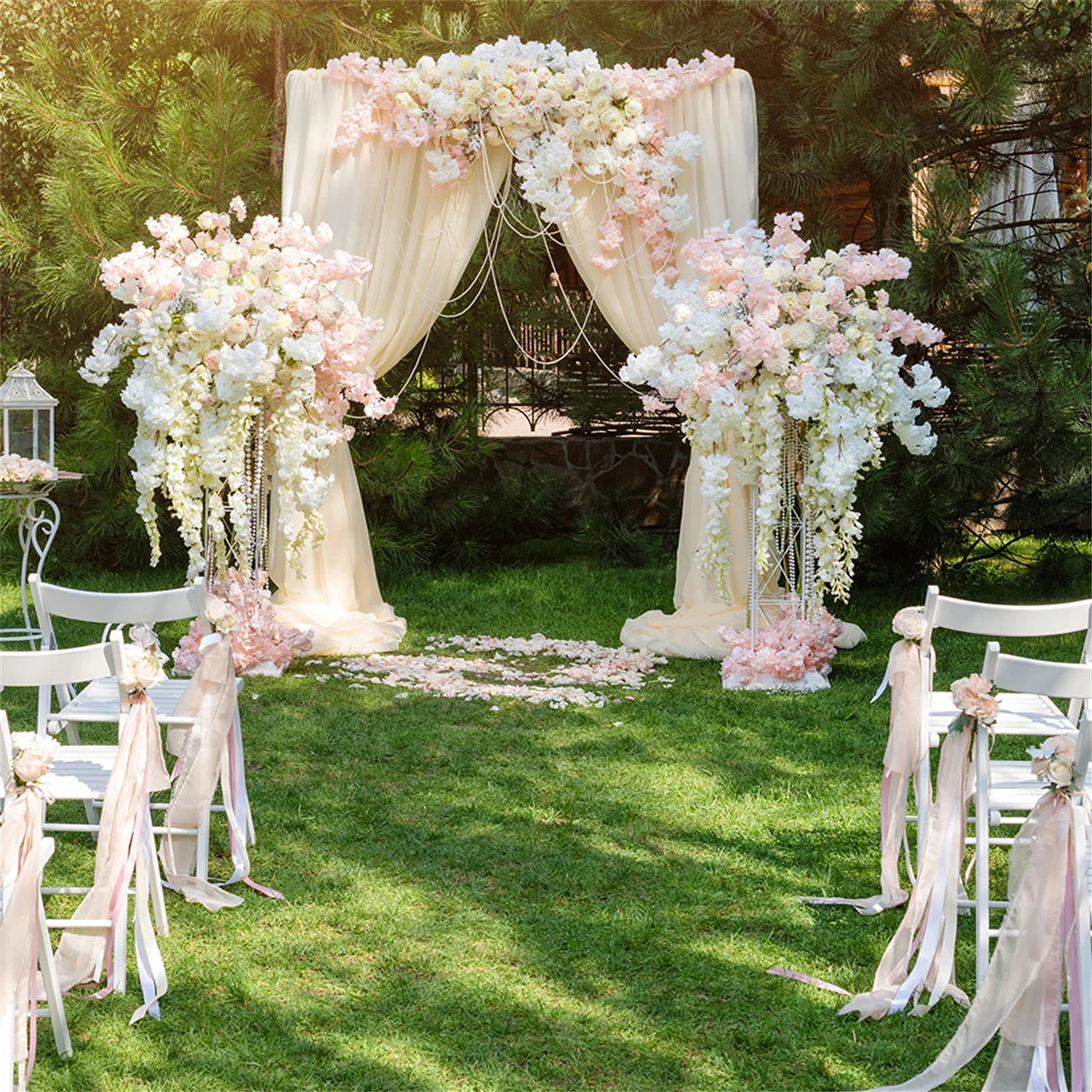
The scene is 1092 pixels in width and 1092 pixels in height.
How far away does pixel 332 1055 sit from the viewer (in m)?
2.84

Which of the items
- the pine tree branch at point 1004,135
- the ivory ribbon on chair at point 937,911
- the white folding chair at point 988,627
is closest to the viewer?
the ivory ribbon on chair at point 937,911

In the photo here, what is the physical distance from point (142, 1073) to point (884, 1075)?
4.75ft

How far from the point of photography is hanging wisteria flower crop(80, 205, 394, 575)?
17.6ft

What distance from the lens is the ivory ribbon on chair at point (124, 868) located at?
3041 millimetres

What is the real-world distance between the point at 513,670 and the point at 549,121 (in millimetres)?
2461

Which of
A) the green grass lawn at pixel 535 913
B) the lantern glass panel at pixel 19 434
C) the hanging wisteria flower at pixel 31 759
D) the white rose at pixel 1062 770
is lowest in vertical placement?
the green grass lawn at pixel 535 913

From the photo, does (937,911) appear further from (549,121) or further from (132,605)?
(549,121)

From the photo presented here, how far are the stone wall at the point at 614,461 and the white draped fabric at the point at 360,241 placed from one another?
2885 millimetres

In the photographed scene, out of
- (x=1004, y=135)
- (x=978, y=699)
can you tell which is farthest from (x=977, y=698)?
(x=1004, y=135)

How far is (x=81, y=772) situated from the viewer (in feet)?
11.0

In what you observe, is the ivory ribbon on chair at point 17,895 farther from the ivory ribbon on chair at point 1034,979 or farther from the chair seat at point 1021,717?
the chair seat at point 1021,717

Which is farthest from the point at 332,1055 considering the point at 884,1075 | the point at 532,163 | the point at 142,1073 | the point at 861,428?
the point at 532,163

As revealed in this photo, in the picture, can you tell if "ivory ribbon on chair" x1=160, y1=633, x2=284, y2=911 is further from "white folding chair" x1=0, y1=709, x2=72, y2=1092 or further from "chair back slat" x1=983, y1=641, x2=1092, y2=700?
"chair back slat" x1=983, y1=641, x2=1092, y2=700

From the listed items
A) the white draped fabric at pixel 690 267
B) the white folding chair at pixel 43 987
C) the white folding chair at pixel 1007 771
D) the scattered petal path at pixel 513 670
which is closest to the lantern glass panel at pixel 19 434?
the scattered petal path at pixel 513 670
